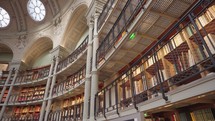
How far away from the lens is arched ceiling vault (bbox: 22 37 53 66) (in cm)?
1355

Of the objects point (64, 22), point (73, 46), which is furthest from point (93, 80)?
point (64, 22)

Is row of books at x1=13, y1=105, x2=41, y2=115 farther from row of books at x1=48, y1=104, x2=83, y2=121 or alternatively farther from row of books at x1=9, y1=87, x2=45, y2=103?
row of books at x1=48, y1=104, x2=83, y2=121

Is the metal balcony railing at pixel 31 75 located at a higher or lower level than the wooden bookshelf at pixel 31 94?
higher

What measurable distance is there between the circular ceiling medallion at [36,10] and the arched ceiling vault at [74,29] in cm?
447

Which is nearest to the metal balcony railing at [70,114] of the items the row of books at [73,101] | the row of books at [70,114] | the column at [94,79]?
the row of books at [70,114]

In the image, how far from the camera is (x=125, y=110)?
10.4ft

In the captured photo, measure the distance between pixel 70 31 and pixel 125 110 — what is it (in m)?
9.69

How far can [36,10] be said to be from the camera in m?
14.1

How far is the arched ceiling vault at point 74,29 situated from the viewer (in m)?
11.1

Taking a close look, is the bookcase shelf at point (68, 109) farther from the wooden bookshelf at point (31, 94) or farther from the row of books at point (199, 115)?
the row of books at point (199, 115)

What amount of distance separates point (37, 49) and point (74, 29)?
→ 515cm

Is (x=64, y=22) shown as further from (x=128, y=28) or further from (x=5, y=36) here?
(x=128, y=28)

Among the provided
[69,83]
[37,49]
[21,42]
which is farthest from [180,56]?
[21,42]

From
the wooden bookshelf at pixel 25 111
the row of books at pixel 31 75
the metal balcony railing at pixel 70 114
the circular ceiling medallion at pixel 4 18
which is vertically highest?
the circular ceiling medallion at pixel 4 18
